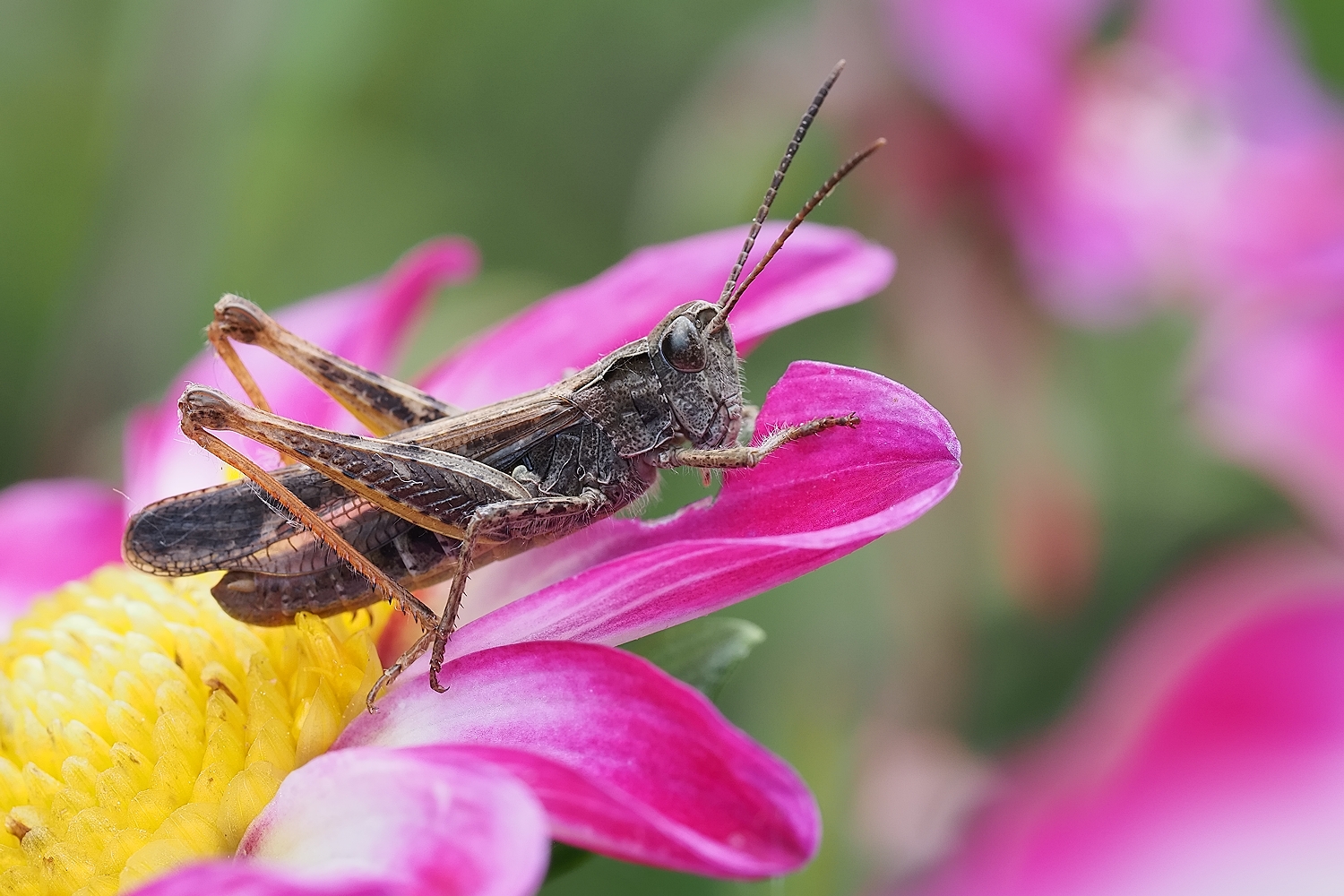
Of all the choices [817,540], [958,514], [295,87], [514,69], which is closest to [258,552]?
[817,540]

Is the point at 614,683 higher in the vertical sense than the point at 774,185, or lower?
lower

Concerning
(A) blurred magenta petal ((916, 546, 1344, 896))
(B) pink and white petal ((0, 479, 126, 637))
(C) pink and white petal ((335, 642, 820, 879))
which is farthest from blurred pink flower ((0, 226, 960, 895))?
(A) blurred magenta petal ((916, 546, 1344, 896))

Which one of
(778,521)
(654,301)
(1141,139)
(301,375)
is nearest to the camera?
(778,521)

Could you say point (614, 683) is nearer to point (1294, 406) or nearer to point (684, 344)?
point (684, 344)

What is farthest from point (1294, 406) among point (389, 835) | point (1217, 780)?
point (389, 835)

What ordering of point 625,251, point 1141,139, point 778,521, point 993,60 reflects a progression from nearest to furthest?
point 778,521, point 993,60, point 1141,139, point 625,251
